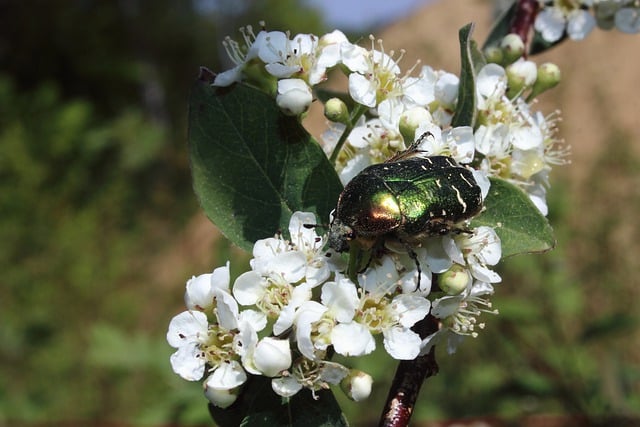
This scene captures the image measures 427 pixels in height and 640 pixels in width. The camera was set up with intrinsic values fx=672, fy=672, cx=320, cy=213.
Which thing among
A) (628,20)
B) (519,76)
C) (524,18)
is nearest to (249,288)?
(519,76)

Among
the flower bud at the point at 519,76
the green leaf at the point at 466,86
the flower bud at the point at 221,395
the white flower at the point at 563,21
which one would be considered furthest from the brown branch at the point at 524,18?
the flower bud at the point at 221,395

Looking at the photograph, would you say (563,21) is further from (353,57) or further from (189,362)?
(189,362)

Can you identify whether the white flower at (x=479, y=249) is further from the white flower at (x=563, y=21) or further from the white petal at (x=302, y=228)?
the white flower at (x=563, y=21)

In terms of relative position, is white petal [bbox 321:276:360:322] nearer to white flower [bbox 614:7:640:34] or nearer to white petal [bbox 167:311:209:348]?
white petal [bbox 167:311:209:348]

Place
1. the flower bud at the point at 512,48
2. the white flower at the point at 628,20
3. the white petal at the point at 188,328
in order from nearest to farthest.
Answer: the white petal at the point at 188,328, the flower bud at the point at 512,48, the white flower at the point at 628,20

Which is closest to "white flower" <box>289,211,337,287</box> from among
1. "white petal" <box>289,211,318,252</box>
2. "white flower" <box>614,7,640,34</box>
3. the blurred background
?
"white petal" <box>289,211,318,252</box>

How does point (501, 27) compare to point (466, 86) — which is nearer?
point (466, 86)
